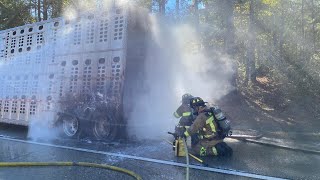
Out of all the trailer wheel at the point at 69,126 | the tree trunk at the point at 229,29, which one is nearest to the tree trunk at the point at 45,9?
the tree trunk at the point at 229,29

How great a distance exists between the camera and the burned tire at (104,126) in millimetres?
7654

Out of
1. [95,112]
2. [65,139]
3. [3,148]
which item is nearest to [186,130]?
[95,112]

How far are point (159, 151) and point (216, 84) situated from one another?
6.82m

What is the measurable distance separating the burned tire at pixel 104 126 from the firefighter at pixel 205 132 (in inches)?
76.6

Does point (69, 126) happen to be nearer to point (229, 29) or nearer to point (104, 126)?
point (104, 126)

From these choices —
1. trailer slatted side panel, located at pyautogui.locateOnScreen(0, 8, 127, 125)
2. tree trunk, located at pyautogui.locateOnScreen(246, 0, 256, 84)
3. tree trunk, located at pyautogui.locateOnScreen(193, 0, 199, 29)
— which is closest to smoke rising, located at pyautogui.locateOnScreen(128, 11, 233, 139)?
trailer slatted side panel, located at pyautogui.locateOnScreen(0, 8, 127, 125)

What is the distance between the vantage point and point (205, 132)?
639 cm

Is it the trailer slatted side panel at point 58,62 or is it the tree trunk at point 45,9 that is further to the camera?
the tree trunk at point 45,9

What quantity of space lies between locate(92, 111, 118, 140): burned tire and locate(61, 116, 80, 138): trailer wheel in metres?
0.56

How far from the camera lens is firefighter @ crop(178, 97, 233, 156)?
244 inches

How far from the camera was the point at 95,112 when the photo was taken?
785 centimetres

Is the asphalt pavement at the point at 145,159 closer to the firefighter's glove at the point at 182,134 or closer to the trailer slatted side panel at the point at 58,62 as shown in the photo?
the firefighter's glove at the point at 182,134

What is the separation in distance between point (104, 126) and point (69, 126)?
1.16 metres

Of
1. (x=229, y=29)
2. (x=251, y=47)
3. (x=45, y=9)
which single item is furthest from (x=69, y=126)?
(x=45, y=9)
